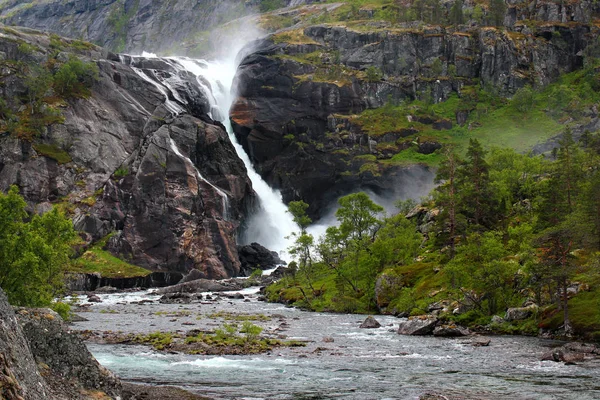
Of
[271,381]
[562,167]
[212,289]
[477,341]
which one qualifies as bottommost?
[271,381]

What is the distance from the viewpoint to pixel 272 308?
7544 cm

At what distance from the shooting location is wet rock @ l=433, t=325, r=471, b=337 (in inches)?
1844

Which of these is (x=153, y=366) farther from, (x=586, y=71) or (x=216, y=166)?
(x=586, y=71)

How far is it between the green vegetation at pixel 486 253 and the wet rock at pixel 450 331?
378cm

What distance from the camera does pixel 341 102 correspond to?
182125 millimetres

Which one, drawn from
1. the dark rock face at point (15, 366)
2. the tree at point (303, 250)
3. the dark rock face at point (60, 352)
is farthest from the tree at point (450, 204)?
the dark rock face at point (15, 366)

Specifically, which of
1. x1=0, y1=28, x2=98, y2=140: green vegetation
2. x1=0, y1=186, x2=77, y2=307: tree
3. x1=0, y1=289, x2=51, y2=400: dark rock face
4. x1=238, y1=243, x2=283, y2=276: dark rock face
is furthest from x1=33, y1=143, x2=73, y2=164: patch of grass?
x1=0, y1=289, x2=51, y2=400: dark rock face

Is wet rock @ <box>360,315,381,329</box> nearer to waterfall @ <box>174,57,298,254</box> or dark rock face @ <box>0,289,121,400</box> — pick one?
dark rock face @ <box>0,289,121,400</box>

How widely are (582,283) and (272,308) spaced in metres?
40.6

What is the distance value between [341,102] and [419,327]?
141325 mm

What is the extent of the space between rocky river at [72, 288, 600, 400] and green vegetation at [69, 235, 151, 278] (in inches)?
2322

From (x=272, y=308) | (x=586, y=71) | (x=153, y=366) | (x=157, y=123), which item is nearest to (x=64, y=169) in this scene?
(x=157, y=123)

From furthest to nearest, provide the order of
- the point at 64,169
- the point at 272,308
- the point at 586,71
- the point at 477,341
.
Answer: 1. the point at 586,71
2. the point at 64,169
3. the point at 272,308
4. the point at 477,341

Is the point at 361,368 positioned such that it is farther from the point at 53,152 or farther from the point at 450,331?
the point at 53,152
